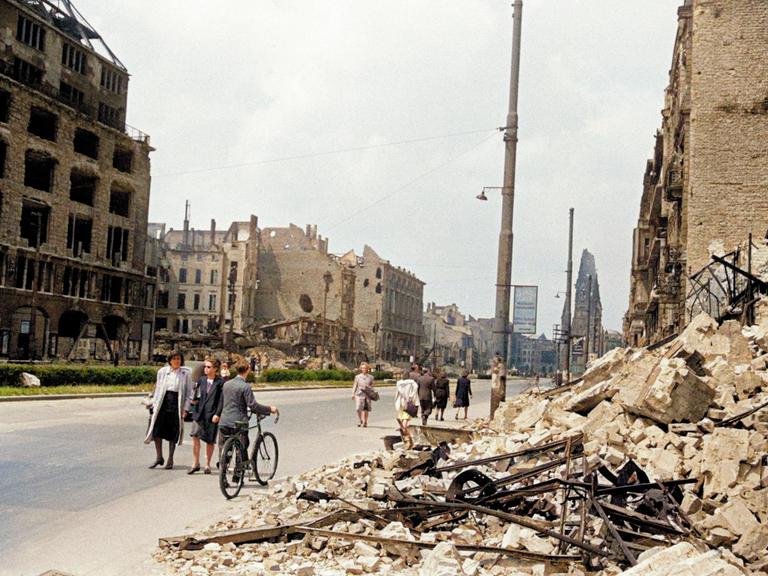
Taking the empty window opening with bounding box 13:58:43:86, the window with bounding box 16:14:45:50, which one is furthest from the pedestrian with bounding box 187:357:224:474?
the window with bounding box 16:14:45:50

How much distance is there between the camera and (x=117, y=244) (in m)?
59.1

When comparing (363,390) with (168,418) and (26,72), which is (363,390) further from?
(26,72)

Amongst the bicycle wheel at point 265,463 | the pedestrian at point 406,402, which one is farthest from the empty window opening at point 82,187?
the bicycle wheel at point 265,463

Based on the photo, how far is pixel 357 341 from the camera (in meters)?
105

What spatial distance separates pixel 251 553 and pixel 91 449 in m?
8.12

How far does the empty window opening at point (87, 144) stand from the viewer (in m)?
56.9

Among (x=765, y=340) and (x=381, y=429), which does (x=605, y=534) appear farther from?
(x=381, y=429)

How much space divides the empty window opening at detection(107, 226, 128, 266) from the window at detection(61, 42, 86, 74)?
37.6 feet

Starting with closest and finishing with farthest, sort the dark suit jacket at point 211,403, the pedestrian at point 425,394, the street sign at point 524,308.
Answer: the dark suit jacket at point 211,403 < the street sign at point 524,308 < the pedestrian at point 425,394

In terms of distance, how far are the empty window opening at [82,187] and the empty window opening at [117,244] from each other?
2.58 meters

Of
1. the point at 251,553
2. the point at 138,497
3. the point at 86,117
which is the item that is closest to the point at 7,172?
the point at 86,117

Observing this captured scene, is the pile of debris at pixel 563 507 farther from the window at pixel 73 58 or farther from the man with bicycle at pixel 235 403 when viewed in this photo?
the window at pixel 73 58

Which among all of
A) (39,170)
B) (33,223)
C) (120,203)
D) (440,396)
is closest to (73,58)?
(39,170)

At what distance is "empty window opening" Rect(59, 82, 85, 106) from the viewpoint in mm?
54969
